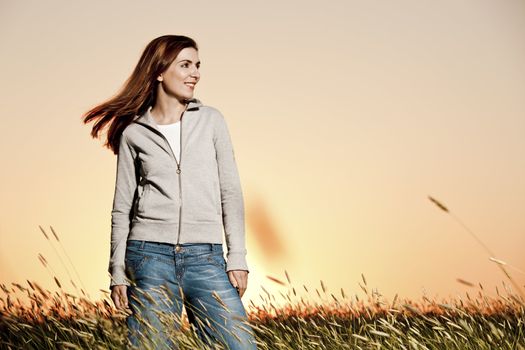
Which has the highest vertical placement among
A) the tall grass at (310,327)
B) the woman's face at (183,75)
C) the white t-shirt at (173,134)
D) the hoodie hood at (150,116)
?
the woman's face at (183,75)

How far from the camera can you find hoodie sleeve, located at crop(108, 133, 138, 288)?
3.34 meters

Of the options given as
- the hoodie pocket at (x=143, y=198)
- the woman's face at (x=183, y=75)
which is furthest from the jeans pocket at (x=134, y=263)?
the woman's face at (x=183, y=75)

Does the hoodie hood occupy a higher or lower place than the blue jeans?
higher

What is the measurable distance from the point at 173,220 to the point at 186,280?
0.32 metres

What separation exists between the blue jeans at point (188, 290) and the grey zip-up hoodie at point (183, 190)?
7 centimetres

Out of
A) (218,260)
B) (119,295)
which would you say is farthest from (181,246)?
(119,295)

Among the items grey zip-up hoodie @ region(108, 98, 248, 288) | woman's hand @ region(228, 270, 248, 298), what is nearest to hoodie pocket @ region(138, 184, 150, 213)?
grey zip-up hoodie @ region(108, 98, 248, 288)

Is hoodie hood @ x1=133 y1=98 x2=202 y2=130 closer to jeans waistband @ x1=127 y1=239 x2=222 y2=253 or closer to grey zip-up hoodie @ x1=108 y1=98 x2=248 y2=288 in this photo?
grey zip-up hoodie @ x1=108 y1=98 x2=248 y2=288

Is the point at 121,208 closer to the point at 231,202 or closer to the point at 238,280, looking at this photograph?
the point at 231,202

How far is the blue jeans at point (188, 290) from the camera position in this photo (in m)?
3.01

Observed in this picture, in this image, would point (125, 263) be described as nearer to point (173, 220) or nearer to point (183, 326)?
point (173, 220)

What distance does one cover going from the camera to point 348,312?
13.5 feet

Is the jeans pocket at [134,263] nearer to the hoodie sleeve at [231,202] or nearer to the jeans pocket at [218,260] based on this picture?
the jeans pocket at [218,260]

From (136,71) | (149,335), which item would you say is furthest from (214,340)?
(136,71)
